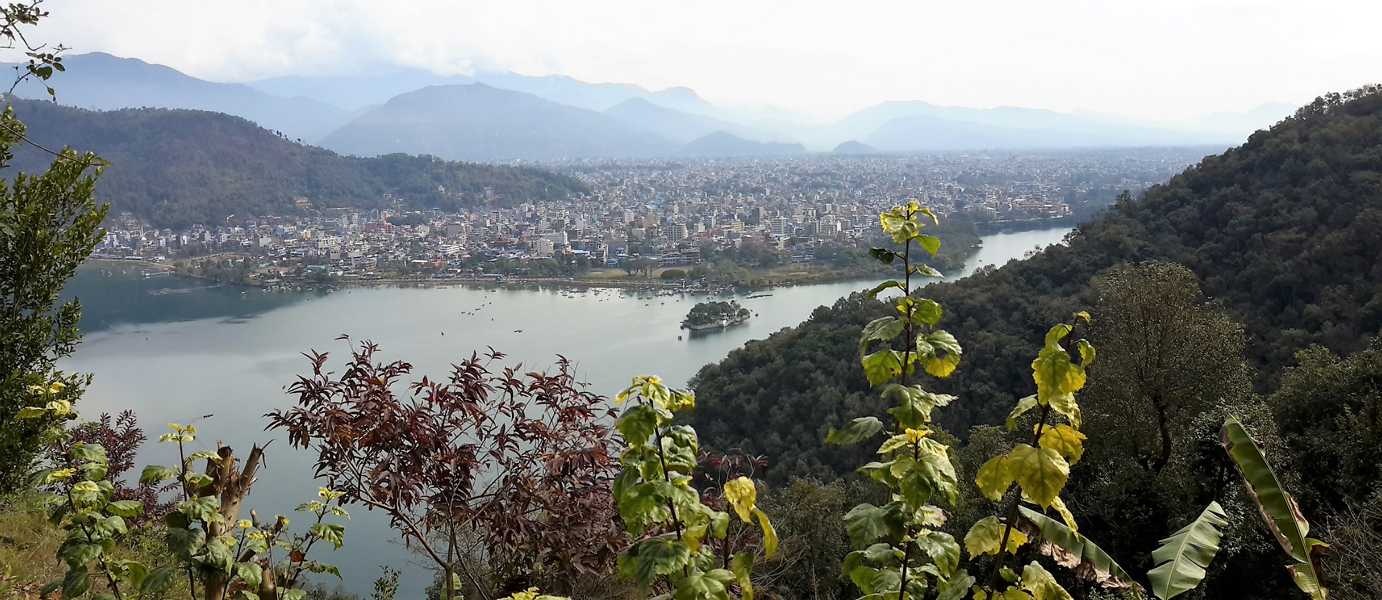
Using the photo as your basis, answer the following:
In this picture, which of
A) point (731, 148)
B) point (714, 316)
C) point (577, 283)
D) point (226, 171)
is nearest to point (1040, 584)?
point (714, 316)

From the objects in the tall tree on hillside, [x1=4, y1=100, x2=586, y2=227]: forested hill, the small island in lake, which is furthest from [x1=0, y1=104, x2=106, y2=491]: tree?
[x1=4, y1=100, x2=586, y2=227]: forested hill

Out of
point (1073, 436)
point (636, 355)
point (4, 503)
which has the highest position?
point (1073, 436)

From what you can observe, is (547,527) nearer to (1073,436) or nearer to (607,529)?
(607,529)

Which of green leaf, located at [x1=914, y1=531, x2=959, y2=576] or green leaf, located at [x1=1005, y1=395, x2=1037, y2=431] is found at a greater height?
green leaf, located at [x1=1005, y1=395, x2=1037, y2=431]

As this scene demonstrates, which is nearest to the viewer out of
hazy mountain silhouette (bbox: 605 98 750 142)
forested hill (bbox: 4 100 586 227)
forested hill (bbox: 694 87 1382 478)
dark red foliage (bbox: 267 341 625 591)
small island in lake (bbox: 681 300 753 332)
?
dark red foliage (bbox: 267 341 625 591)

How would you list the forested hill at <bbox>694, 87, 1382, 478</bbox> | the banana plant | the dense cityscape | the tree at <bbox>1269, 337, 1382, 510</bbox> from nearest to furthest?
the banana plant → the tree at <bbox>1269, 337, 1382, 510</bbox> → the forested hill at <bbox>694, 87, 1382, 478</bbox> → the dense cityscape

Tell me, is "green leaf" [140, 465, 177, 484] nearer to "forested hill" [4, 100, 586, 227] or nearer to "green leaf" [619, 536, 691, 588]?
"green leaf" [619, 536, 691, 588]

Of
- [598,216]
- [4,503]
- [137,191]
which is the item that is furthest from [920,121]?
[4,503]
